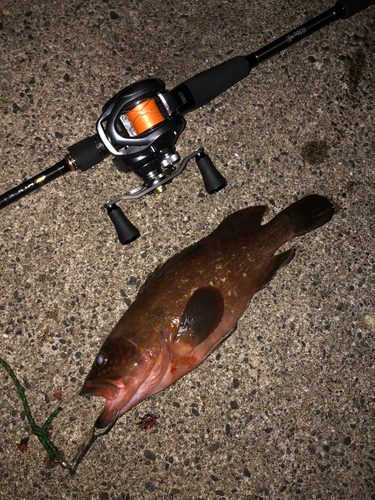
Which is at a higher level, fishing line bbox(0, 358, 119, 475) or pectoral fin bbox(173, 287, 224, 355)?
pectoral fin bbox(173, 287, 224, 355)

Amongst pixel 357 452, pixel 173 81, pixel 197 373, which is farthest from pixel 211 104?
pixel 357 452

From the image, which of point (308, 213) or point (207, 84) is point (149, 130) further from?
point (308, 213)

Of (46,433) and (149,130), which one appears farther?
(46,433)

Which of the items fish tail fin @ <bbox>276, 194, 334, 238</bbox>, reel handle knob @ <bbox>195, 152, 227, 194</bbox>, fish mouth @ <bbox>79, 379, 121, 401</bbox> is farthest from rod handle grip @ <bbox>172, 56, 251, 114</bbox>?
fish mouth @ <bbox>79, 379, 121, 401</bbox>

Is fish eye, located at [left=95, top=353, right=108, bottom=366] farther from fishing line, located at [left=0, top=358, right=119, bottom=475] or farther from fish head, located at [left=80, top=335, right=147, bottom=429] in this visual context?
fishing line, located at [left=0, top=358, right=119, bottom=475]

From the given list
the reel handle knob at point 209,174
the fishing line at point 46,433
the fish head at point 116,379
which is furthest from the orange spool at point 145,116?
the fishing line at point 46,433

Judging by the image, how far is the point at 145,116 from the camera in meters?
1.66

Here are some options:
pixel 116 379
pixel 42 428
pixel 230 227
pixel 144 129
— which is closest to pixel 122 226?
pixel 144 129

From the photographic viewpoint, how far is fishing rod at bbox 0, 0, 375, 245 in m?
1.63

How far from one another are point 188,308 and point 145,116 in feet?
3.25

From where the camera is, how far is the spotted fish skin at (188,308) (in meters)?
1.70

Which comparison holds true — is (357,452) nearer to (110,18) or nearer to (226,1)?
(226,1)

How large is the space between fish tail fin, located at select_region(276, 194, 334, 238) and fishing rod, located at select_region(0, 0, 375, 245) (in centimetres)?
49

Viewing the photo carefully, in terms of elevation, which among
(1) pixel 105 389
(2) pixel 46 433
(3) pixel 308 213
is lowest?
(2) pixel 46 433
